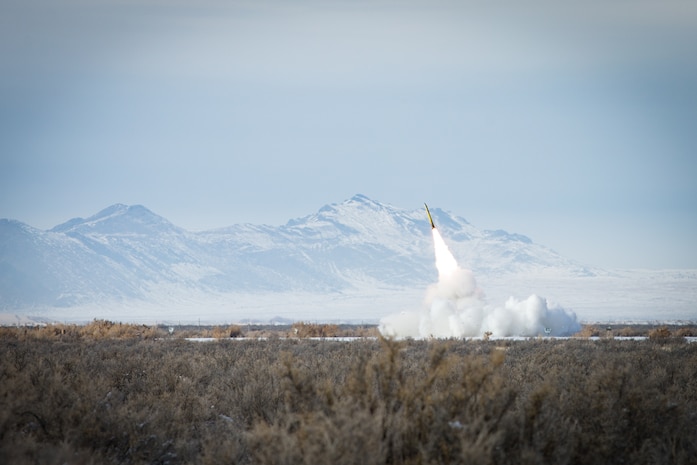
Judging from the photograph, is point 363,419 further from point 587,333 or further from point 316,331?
point 316,331

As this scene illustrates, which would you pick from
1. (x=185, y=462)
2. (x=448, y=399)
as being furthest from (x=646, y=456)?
(x=185, y=462)

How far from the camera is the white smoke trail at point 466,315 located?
55.1m

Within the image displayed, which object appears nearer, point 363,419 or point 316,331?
point 363,419

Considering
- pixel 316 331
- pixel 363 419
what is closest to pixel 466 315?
pixel 316 331

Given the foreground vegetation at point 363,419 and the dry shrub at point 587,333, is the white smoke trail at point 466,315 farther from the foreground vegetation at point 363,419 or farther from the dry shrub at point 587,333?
the foreground vegetation at point 363,419

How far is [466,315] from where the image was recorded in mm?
55031

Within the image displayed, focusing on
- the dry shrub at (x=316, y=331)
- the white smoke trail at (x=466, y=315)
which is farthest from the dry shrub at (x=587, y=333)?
the dry shrub at (x=316, y=331)

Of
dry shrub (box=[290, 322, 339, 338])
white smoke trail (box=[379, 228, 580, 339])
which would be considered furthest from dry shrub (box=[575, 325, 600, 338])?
dry shrub (box=[290, 322, 339, 338])

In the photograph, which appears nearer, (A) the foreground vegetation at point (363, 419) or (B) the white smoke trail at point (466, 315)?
(A) the foreground vegetation at point (363, 419)

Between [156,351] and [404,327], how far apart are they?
27.8 metres

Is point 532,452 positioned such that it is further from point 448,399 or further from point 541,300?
point 541,300

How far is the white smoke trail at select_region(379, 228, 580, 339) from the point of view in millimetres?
55062

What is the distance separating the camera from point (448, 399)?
1318cm

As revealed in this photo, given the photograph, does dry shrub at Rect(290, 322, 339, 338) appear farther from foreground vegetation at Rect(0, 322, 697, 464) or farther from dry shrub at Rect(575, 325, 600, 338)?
foreground vegetation at Rect(0, 322, 697, 464)
